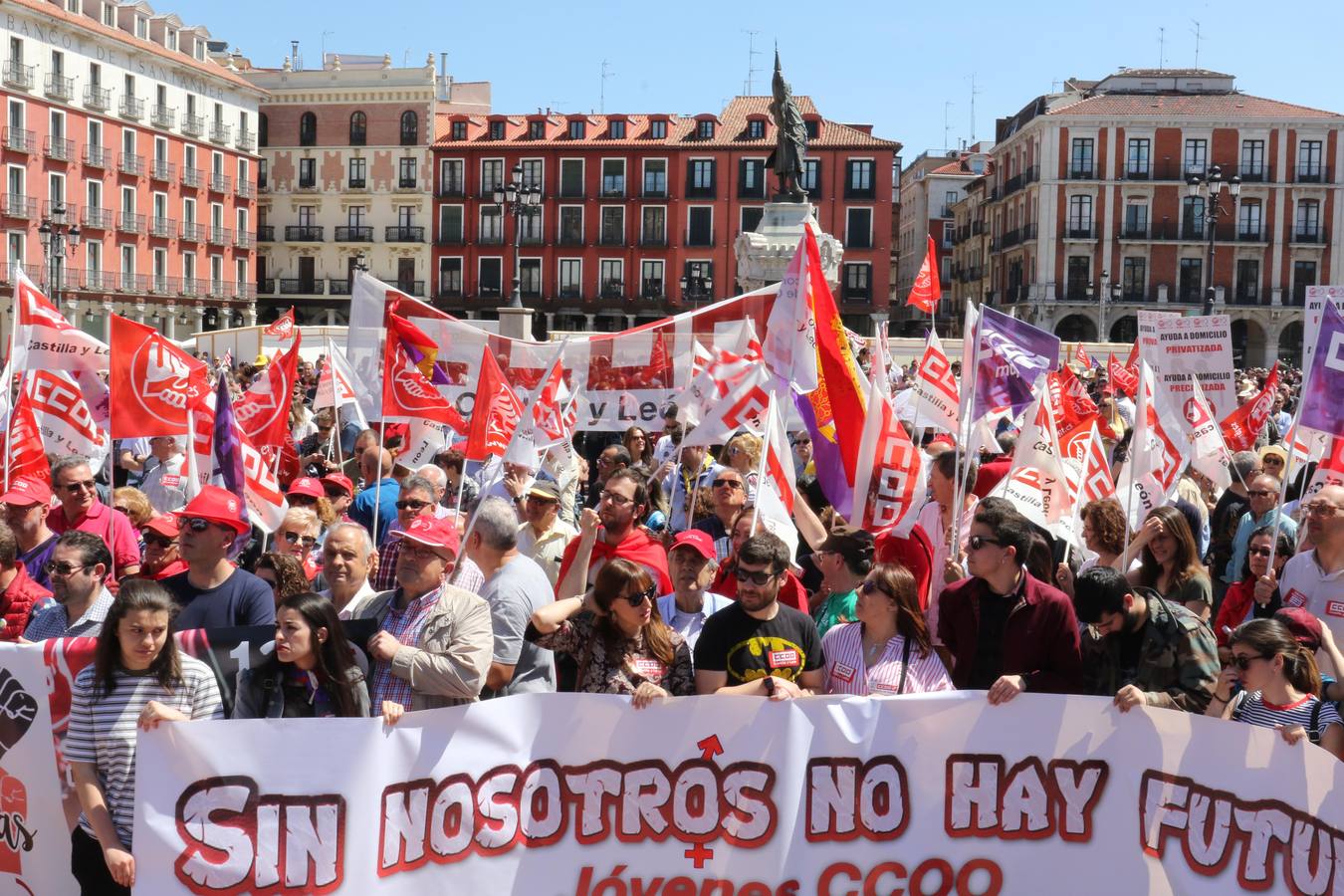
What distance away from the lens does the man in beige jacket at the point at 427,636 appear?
4.55 metres

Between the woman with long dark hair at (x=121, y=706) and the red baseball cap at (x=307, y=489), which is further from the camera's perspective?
the red baseball cap at (x=307, y=489)

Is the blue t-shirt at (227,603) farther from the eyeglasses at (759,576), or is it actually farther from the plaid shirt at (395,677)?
the eyeglasses at (759,576)

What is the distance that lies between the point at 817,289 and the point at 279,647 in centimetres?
390

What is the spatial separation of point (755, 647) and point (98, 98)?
2074 inches

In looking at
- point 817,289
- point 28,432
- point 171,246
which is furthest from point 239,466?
point 171,246

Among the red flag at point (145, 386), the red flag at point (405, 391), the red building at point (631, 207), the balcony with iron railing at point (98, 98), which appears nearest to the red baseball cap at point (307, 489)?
the red flag at point (145, 386)

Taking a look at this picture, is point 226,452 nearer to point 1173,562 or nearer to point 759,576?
point 759,576

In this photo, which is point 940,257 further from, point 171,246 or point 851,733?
point 851,733

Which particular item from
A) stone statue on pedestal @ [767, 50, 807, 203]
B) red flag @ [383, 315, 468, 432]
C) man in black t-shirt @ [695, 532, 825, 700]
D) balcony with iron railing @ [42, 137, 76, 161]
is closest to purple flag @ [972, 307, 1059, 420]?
red flag @ [383, 315, 468, 432]

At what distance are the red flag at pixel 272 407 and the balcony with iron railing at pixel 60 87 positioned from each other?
4499 centimetres

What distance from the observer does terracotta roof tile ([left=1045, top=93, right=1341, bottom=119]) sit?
61.4 metres

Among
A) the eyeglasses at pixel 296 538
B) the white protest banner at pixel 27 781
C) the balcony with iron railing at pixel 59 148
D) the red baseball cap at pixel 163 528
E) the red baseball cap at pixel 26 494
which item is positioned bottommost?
the white protest banner at pixel 27 781

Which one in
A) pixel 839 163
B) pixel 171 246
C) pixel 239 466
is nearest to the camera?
pixel 239 466

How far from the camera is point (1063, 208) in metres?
62.6
